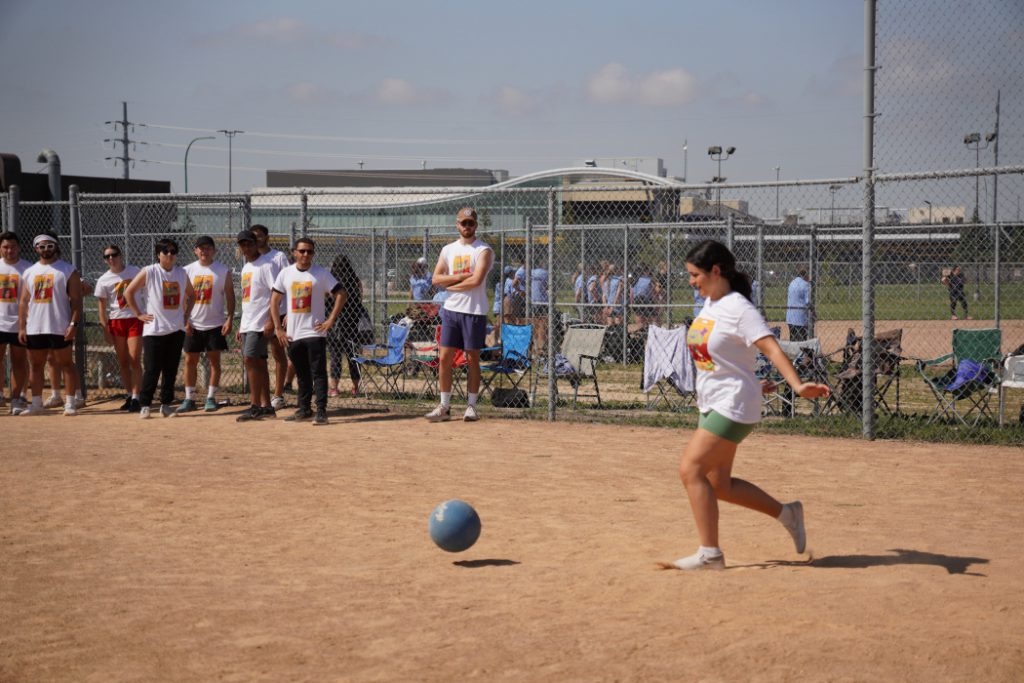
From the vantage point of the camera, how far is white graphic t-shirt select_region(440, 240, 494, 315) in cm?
1198

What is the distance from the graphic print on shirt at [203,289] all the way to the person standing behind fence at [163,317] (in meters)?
0.08

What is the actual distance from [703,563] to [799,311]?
457 inches

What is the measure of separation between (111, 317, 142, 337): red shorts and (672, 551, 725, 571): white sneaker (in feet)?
31.2

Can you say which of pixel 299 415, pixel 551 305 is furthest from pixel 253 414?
pixel 551 305

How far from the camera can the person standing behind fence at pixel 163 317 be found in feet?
42.3

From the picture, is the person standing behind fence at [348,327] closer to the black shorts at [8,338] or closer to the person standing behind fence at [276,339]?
the person standing behind fence at [276,339]

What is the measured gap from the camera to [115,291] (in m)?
13.6

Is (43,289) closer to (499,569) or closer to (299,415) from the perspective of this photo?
(299,415)

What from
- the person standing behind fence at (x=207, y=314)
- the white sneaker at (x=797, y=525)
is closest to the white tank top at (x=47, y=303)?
the person standing behind fence at (x=207, y=314)

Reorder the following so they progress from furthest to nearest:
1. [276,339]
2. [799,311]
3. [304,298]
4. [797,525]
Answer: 1. [799,311]
2. [276,339]
3. [304,298]
4. [797,525]

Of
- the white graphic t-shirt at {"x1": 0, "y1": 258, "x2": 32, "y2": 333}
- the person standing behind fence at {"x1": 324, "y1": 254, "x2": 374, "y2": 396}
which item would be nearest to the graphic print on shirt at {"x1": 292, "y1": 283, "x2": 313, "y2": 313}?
the person standing behind fence at {"x1": 324, "y1": 254, "x2": 374, "y2": 396}

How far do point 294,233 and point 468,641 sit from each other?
10.4 m

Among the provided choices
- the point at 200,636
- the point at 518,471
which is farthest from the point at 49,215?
the point at 200,636

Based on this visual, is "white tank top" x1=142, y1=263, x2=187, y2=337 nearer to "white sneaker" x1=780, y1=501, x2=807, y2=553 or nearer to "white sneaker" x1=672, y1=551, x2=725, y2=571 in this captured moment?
"white sneaker" x1=672, y1=551, x2=725, y2=571
